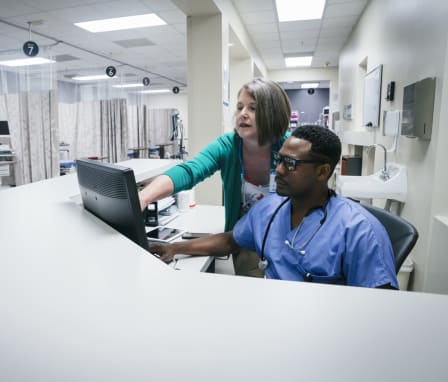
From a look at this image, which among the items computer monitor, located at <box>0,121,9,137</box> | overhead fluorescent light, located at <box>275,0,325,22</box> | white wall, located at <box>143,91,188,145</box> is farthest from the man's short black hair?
white wall, located at <box>143,91,188,145</box>

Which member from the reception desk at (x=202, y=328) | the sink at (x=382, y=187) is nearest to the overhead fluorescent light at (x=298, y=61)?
the sink at (x=382, y=187)

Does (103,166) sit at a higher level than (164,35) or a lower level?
lower

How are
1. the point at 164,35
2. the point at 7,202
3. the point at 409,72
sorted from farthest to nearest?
the point at 164,35 < the point at 409,72 < the point at 7,202

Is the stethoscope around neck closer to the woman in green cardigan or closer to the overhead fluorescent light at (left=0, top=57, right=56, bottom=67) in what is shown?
the woman in green cardigan

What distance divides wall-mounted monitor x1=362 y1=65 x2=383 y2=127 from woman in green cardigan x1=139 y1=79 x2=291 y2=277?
203 centimetres

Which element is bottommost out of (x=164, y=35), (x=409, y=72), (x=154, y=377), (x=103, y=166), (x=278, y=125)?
(x=154, y=377)

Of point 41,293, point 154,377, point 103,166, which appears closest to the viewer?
point 154,377

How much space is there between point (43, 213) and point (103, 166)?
284mm

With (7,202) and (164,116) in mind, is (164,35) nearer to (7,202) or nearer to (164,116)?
(7,202)

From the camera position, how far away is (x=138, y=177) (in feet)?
5.38

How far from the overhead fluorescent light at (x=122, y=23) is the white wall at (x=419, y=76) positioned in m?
2.70

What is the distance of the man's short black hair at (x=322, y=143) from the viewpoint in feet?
3.82

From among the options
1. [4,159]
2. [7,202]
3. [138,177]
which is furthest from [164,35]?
[7,202]

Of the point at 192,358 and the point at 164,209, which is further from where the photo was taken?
the point at 164,209
